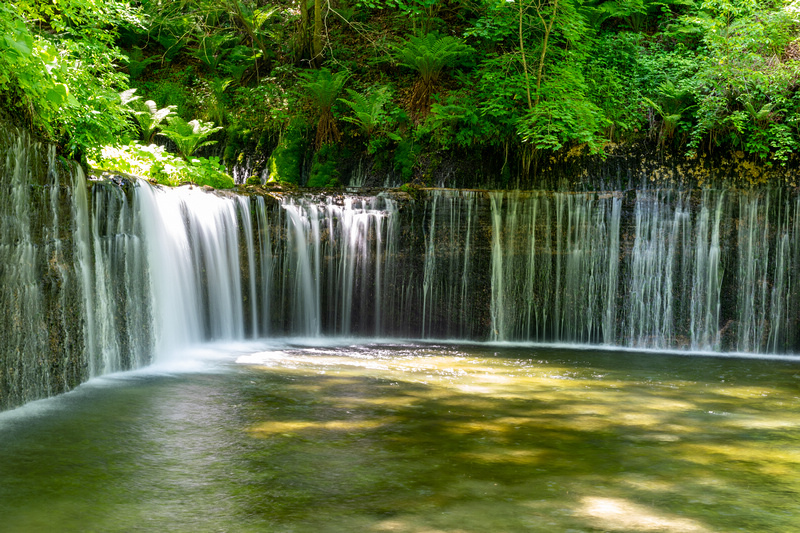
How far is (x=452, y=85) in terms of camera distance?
48.8 ft

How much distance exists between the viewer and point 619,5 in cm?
1534

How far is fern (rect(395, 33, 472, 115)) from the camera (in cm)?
1401

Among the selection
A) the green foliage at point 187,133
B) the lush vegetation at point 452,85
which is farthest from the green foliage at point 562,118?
the green foliage at point 187,133

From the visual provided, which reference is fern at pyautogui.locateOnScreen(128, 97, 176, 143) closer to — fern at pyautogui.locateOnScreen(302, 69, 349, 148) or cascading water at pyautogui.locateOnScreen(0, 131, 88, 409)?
fern at pyautogui.locateOnScreen(302, 69, 349, 148)

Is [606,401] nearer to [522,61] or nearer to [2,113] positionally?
[2,113]

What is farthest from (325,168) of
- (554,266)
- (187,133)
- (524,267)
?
(554,266)

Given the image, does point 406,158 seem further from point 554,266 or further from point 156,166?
point 156,166

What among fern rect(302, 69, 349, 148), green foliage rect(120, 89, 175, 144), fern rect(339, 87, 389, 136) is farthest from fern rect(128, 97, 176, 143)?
fern rect(339, 87, 389, 136)

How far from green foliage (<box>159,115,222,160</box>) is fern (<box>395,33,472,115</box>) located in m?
4.05

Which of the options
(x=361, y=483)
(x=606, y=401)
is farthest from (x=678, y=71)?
(x=361, y=483)

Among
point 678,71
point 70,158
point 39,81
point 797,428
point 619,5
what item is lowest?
point 797,428

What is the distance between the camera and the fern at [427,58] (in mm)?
14015

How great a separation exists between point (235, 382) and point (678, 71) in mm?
10641

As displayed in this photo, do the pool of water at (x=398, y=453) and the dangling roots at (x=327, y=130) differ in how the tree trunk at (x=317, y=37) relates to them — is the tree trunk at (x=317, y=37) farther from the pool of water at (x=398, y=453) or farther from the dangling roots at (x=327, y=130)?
the pool of water at (x=398, y=453)
